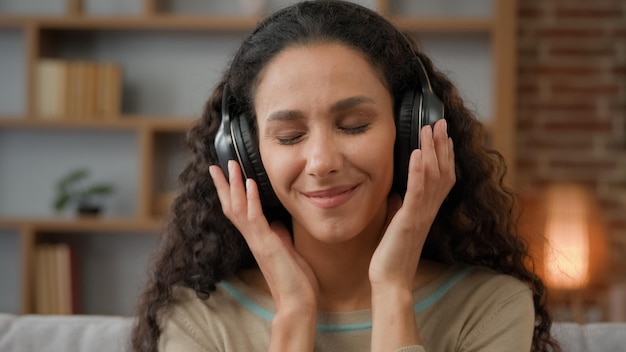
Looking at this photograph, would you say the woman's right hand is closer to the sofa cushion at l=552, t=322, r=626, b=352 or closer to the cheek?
the cheek

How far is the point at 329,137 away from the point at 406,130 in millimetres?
128

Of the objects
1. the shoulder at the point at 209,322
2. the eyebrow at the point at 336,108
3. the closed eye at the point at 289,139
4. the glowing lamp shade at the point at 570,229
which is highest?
the eyebrow at the point at 336,108

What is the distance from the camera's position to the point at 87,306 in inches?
167

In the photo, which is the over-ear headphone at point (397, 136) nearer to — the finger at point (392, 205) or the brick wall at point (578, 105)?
the finger at point (392, 205)

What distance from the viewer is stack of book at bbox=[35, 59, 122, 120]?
13.1ft

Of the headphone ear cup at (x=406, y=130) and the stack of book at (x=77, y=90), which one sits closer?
the headphone ear cup at (x=406, y=130)

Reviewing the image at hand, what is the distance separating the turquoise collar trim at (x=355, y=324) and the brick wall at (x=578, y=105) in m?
2.71

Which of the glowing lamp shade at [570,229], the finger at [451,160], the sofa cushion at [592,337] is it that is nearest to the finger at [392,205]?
the finger at [451,160]

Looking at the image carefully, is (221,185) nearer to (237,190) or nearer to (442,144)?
(237,190)

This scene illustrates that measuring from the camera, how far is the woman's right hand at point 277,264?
1.51 meters

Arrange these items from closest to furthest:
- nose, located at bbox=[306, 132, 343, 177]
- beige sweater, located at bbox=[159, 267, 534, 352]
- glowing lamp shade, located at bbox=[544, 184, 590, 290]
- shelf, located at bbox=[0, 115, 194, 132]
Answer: nose, located at bbox=[306, 132, 343, 177], beige sweater, located at bbox=[159, 267, 534, 352], glowing lamp shade, located at bbox=[544, 184, 590, 290], shelf, located at bbox=[0, 115, 194, 132]

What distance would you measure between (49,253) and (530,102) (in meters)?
2.15

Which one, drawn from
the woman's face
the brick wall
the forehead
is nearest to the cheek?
the woman's face

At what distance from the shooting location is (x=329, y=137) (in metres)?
1.46
